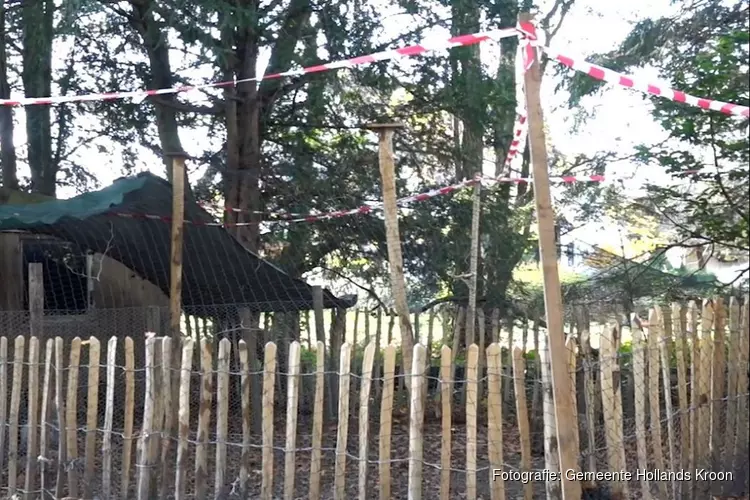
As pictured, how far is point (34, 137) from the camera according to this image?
12062mm

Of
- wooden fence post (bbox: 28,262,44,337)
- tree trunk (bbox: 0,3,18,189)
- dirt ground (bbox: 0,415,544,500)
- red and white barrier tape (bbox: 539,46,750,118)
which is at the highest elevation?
tree trunk (bbox: 0,3,18,189)

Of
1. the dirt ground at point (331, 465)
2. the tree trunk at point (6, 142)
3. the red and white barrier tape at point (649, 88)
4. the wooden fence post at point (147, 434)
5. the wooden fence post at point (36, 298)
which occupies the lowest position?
the dirt ground at point (331, 465)

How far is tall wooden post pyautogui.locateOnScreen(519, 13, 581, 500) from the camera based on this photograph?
390cm

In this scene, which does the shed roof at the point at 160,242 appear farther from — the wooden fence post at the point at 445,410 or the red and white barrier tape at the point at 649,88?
the red and white barrier tape at the point at 649,88

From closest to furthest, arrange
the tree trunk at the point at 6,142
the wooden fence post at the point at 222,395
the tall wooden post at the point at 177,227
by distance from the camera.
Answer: the wooden fence post at the point at 222,395 < the tall wooden post at the point at 177,227 < the tree trunk at the point at 6,142

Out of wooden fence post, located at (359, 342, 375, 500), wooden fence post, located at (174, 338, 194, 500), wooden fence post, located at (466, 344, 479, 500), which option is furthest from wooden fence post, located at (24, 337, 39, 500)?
wooden fence post, located at (466, 344, 479, 500)

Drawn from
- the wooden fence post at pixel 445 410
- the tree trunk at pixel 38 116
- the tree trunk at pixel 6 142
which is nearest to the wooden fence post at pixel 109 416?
the wooden fence post at pixel 445 410

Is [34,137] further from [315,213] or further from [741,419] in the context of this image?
[741,419]

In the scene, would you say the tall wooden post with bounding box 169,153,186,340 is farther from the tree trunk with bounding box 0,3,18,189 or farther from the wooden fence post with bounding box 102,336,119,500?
the tree trunk with bounding box 0,3,18,189

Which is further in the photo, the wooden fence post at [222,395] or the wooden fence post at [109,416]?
the wooden fence post at [109,416]

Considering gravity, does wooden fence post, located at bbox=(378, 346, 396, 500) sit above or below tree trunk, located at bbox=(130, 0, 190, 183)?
below

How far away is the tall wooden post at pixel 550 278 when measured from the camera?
153 inches

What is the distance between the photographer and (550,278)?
3.88 meters

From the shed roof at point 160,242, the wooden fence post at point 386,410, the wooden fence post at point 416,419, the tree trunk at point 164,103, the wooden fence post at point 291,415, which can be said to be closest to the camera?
the wooden fence post at point 416,419
